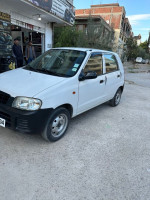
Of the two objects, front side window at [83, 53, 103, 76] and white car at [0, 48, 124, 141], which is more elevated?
front side window at [83, 53, 103, 76]

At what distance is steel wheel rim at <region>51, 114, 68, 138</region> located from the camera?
117 inches

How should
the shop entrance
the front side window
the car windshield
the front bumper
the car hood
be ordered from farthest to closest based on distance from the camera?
1. the shop entrance
2. the front side window
3. the car windshield
4. the car hood
5. the front bumper

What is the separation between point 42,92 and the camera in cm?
254

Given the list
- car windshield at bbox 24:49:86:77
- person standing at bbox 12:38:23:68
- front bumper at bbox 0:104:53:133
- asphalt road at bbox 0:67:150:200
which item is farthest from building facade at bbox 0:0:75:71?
asphalt road at bbox 0:67:150:200

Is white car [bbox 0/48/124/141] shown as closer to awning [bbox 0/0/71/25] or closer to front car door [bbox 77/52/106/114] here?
front car door [bbox 77/52/106/114]

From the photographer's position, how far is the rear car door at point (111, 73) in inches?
170

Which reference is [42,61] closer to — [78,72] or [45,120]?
[78,72]

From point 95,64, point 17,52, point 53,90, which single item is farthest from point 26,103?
point 17,52

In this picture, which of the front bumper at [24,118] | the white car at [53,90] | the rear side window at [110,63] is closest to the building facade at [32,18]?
the white car at [53,90]

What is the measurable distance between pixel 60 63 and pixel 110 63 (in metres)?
1.76

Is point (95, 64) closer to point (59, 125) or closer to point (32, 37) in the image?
point (59, 125)

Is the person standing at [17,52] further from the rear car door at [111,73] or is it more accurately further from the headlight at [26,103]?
the headlight at [26,103]

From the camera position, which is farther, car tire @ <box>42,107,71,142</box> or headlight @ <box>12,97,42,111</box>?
car tire @ <box>42,107,71,142</box>

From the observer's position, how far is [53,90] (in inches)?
105
